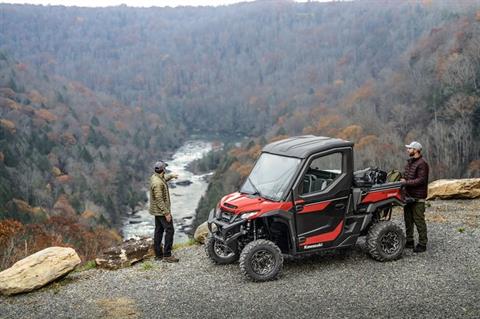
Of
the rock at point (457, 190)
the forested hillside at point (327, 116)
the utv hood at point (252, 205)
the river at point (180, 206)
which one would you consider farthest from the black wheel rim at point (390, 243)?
A: the river at point (180, 206)

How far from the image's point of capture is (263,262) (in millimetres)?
10656

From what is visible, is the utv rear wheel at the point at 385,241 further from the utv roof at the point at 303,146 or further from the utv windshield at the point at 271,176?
the utv windshield at the point at 271,176

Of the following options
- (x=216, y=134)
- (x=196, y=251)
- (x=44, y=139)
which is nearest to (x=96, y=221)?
(x=44, y=139)

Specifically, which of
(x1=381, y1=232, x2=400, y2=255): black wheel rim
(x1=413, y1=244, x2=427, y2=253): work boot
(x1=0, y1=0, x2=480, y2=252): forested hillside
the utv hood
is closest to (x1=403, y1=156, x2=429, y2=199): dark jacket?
(x1=381, y1=232, x2=400, y2=255): black wheel rim

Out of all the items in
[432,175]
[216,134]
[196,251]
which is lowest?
[216,134]

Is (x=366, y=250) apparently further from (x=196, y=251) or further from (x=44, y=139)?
(x=44, y=139)

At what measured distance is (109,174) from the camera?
109250 millimetres

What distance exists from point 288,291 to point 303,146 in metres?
3.02

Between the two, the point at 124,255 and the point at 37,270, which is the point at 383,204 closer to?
the point at 124,255

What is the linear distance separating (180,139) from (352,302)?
6178 inches

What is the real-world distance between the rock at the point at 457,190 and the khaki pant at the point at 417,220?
611 centimetres

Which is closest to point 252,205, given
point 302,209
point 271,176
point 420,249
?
point 271,176

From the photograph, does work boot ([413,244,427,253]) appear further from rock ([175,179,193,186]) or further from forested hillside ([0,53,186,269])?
rock ([175,179,193,186])

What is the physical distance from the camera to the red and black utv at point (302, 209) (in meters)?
10.6
